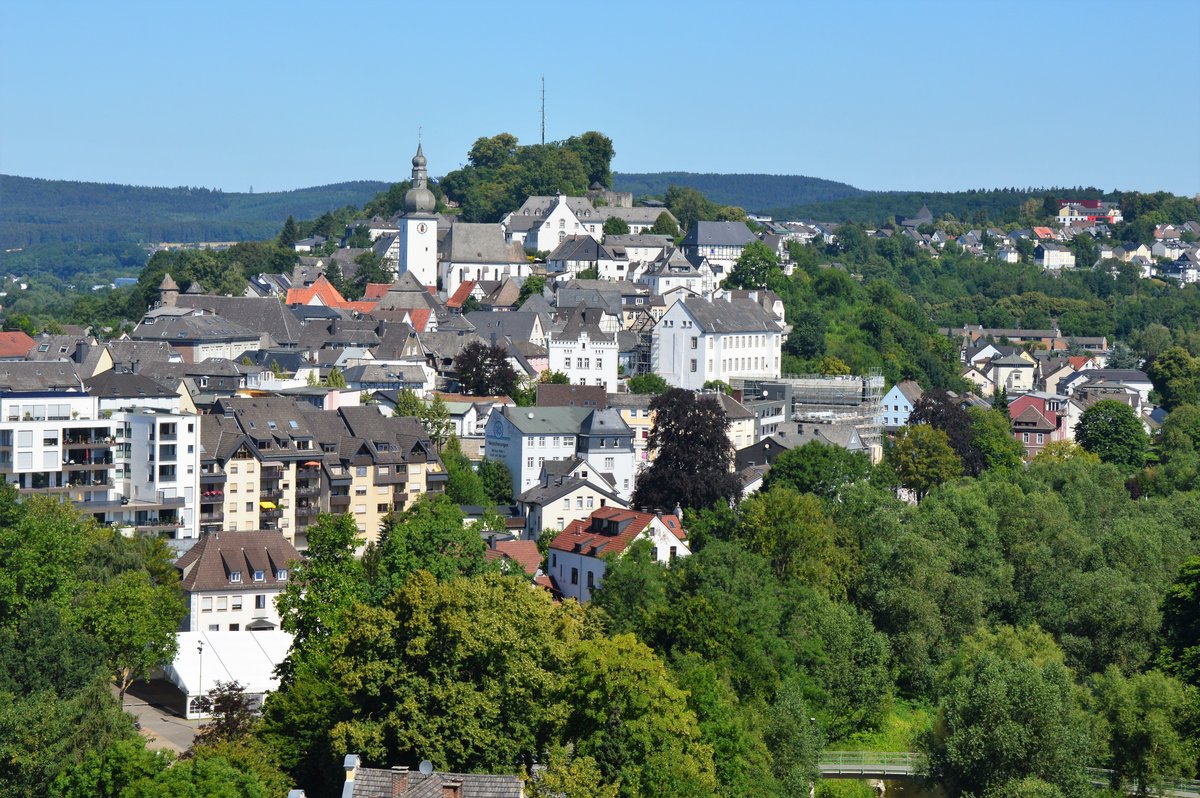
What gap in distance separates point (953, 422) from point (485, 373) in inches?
887

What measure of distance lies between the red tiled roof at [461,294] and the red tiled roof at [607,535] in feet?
156

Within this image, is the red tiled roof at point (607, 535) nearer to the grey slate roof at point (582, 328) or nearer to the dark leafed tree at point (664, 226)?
the grey slate roof at point (582, 328)

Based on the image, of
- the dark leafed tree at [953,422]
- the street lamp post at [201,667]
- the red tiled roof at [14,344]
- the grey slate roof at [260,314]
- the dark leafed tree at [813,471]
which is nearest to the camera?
the street lamp post at [201,667]

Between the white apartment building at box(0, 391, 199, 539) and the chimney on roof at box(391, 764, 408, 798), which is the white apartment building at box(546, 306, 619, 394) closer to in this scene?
the white apartment building at box(0, 391, 199, 539)

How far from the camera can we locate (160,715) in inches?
1826

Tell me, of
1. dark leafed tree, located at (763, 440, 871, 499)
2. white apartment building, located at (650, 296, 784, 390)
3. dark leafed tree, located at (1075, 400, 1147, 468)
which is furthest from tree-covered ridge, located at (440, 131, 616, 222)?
dark leafed tree, located at (763, 440, 871, 499)

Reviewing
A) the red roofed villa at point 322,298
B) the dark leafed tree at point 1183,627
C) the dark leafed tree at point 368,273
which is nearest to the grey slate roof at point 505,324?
the red roofed villa at point 322,298

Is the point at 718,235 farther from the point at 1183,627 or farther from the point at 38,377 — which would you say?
the point at 1183,627

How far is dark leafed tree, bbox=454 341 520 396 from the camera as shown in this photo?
8469 centimetres

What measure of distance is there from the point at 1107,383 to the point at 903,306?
1456 centimetres

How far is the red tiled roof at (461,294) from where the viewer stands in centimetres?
10894

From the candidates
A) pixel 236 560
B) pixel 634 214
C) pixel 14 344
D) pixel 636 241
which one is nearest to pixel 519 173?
pixel 634 214

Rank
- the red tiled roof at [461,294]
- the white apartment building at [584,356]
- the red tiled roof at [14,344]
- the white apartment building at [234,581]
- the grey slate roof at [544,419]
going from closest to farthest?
the white apartment building at [234,581] → the grey slate roof at [544,419] → the red tiled roof at [14,344] → the white apartment building at [584,356] → the red tiled roof at [461,294]

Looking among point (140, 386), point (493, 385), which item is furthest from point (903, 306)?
point (140, 386)
